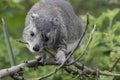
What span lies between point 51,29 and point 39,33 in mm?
172

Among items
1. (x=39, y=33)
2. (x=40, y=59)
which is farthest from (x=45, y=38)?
(x=40, y=59)

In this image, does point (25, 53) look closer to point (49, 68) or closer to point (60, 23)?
point (49, 68)

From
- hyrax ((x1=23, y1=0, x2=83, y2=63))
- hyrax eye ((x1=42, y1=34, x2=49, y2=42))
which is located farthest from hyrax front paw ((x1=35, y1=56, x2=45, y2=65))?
hyrax eye ((x1=42, y1=34, x2=49, y2=42))

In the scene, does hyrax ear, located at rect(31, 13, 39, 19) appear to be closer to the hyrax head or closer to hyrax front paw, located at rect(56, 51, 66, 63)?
the hyrax head

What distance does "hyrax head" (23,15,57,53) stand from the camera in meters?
3.78

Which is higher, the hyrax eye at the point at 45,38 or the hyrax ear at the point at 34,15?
the hyrax ear at the point at 34,15

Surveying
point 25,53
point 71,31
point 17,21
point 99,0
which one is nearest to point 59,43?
point 71,31

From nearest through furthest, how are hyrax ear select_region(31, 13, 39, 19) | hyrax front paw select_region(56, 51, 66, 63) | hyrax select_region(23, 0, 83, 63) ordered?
hyrax front paw select_region(56, 51, 66, 63) < hyrax select_region(23, 0, 83, 63) < hyrax ear select_region(31, 13, 39, 19)

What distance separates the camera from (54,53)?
3.95 metres

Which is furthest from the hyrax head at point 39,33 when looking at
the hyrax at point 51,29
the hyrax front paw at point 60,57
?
the hyrax front paw at point 60,57

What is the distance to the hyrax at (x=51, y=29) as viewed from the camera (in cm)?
383

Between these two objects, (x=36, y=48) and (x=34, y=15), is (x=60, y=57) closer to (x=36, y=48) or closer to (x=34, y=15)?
(x=36, y=48)

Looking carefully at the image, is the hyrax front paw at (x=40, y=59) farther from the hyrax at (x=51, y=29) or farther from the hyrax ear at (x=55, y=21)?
the hyrax ear at (x=55, y=21)

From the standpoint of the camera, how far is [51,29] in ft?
13.1
